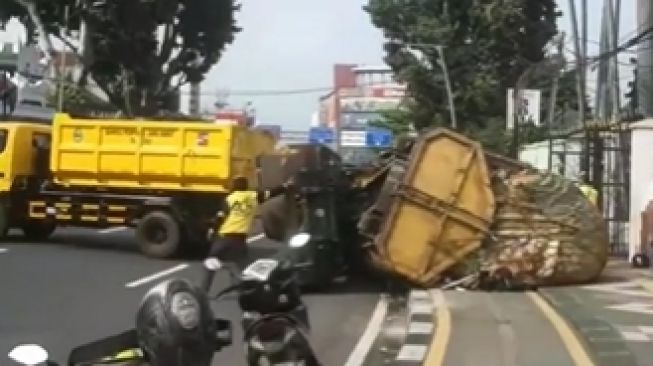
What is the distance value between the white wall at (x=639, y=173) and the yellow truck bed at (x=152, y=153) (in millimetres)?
6289

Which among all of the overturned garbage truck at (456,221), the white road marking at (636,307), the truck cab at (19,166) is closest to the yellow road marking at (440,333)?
the overturned garbage truck at (456,221)

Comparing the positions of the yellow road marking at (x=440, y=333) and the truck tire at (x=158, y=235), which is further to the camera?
the truck tire at (x=158, y=235)

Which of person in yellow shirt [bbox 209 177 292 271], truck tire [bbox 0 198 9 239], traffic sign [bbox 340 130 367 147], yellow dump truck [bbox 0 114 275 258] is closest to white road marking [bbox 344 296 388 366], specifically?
person in yellow shirt [bbox 209 177 292 271]

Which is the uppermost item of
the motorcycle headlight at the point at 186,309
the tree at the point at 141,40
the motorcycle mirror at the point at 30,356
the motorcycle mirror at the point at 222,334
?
the tree at the point at 141,40

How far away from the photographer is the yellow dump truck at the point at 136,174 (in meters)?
21.0

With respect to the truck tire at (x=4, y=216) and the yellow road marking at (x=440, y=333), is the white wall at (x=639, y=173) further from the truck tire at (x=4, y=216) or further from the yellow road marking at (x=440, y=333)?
the truck tire at (x=4, y=216)

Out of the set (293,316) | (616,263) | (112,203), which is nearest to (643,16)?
(616,263)

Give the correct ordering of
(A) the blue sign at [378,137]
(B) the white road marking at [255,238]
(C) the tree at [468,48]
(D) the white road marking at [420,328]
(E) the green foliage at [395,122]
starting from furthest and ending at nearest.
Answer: (A) the blue sign at [378,137], (E) the green foliage at [395,122], (C) the tree at [468,48], (B) the white road marking at [255,238], (D) the white road marking at [420,328]

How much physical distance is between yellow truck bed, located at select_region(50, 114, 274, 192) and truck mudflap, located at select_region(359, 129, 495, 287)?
14.7 ft

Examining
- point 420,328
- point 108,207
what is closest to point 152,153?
point 108,207

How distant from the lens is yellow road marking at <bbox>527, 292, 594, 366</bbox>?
10673mm

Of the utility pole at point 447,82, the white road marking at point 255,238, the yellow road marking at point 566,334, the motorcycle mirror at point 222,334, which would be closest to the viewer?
the motorcycle mirror at point 222,334

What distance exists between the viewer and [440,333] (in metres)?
12.3

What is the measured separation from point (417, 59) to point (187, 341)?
41.6 m
